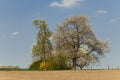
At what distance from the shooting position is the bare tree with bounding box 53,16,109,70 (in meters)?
64.7

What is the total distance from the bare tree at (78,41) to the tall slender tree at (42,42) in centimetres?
446

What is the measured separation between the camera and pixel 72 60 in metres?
64.8

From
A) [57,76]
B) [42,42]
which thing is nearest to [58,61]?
[42,42]

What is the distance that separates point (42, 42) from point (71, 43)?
323 inches

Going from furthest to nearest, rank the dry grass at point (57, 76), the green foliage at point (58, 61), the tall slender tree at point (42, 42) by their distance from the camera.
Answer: the tall slender tree at point (42, 42) → the green foliage at point (58, 61) → the dry grass at point (57, 76)

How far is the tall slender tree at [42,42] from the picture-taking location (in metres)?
59.2

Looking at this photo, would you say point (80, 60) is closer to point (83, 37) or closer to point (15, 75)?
point (83, 37)

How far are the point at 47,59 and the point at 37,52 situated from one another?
2.40m

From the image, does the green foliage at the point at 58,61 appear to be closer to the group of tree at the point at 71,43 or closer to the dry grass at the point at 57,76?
the group of tree at the point at 71,43

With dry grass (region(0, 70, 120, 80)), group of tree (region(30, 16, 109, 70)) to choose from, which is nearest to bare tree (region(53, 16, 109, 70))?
group of tree (region(30, 16, 109, 70))

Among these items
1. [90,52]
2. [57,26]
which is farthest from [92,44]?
[57,26]

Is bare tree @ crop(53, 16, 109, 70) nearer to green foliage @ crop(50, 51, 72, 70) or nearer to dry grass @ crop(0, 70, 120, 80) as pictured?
green foliage @ crop(50, 51, 72, 70)

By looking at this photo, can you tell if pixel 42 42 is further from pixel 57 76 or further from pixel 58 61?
pixel 57 76

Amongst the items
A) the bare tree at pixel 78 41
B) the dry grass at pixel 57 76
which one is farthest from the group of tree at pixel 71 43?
the dry grass at pixel 57 76
